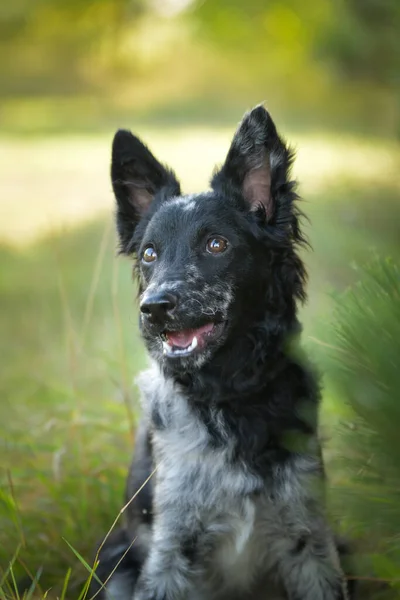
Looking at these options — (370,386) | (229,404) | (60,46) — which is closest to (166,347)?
(229,404)

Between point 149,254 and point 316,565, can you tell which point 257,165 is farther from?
point 316,565

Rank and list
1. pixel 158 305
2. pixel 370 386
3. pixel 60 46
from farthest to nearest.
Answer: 1. pixel 60 46
2. pixel 158 305
3. pixel 370 386

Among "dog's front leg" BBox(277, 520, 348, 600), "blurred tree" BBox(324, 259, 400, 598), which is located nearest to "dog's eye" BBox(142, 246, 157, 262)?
"dog's front leg" BBox(277, 520, 348, 600)

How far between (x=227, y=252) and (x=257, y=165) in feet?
1.42

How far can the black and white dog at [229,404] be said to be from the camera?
313cm

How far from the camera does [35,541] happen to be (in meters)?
3.88

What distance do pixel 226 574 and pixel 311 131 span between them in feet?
40.1

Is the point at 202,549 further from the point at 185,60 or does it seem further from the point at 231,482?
the point at 185,60

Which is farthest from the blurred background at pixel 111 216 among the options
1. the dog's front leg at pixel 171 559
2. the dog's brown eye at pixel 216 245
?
the dog's brown eye at pixel 216 245

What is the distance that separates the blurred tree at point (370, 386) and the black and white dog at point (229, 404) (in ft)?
4.31

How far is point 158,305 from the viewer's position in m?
2.98

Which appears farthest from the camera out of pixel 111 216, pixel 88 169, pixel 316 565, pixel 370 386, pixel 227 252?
pixel 88 169

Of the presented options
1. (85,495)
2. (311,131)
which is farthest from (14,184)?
(85,495)

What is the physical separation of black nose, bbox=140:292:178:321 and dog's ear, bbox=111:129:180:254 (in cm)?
83
